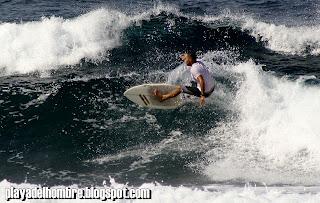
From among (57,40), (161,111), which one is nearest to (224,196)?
(161,111)

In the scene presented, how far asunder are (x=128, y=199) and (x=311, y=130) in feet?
16.3

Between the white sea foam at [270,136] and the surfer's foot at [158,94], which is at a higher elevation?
the surfer's foot at [158,94]

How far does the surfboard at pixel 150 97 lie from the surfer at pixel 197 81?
1.25 feet

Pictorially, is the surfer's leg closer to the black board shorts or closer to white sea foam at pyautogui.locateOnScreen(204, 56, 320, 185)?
the black board shorts

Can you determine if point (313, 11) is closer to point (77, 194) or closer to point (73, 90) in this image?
point (73, 90)

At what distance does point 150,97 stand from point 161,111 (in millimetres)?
635


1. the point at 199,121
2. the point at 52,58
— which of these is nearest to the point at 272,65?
the point at 199,121

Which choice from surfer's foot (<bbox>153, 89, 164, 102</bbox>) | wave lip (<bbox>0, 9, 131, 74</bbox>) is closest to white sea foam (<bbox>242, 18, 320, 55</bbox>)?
wave lip (<bbox>0, 9, 131, 74</bbox>)

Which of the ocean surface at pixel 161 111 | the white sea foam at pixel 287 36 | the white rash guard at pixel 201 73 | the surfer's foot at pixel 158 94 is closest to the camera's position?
the ocean surface at pixel 161 111

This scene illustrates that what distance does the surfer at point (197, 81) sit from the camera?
35.1 ft

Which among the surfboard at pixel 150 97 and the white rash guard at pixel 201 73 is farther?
the surfboard at pixel 150 97

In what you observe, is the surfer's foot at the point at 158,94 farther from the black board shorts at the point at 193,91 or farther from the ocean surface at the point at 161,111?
the black board shorts at the point at 193,91

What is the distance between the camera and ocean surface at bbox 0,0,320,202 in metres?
9.46

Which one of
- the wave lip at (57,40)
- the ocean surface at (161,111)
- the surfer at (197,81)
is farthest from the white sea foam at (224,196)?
the wave lip at (57,40)
